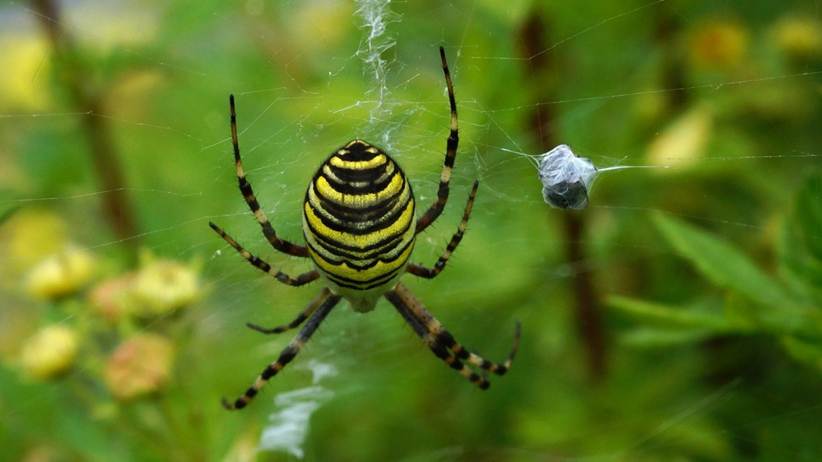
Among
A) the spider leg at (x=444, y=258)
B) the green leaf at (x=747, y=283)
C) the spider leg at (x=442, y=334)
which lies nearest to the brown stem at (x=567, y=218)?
the spider leg at (x=442, y=334)

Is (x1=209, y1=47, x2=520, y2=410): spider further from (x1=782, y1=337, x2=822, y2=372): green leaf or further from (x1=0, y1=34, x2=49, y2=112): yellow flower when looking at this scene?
(x1=0, y1=34, x2=49, y2=112): yellow flower

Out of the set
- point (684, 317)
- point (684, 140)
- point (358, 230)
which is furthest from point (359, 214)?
point (684, 140)

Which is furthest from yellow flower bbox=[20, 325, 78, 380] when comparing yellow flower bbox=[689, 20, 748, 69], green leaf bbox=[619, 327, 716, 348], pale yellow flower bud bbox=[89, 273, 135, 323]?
yellow flower bbox=[689, 20, 748, 69]

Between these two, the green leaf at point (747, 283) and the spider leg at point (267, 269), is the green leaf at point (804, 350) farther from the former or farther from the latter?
the spider leg at point (267, 269)

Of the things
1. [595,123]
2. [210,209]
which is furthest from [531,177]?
[210,209]

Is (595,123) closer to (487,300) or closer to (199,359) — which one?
(487,300)
